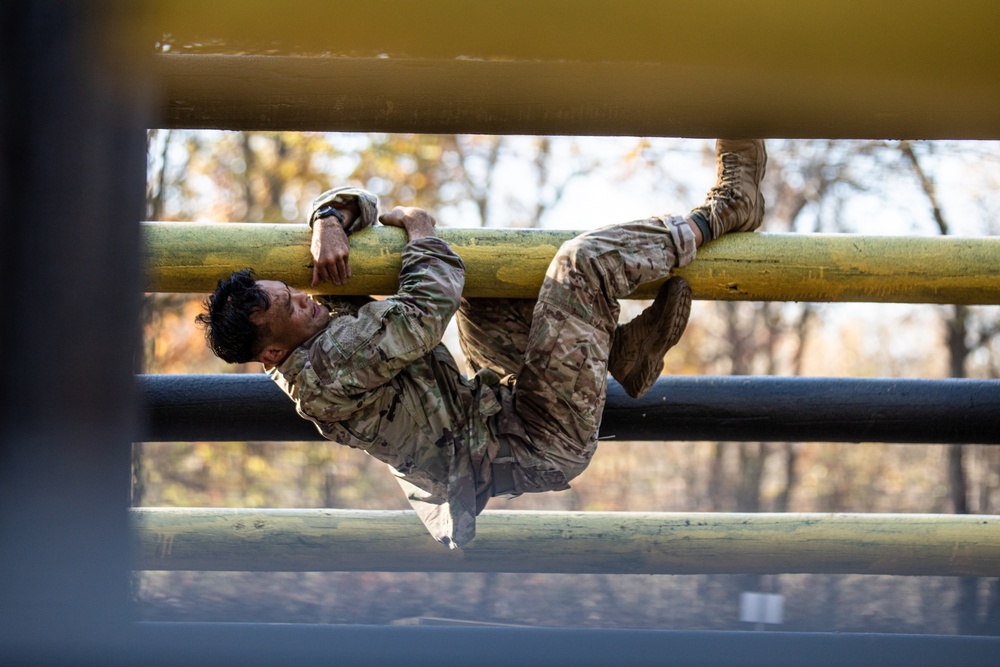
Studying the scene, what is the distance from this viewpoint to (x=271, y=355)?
3.03 meters

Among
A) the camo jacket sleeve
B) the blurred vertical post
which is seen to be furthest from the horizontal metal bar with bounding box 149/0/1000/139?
the camo jacket sleeve

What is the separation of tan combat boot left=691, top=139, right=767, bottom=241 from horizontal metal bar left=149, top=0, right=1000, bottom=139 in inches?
72.8

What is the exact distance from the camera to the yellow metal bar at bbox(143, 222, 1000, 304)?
3.06 metres

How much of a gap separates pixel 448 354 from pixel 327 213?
2.24 ft

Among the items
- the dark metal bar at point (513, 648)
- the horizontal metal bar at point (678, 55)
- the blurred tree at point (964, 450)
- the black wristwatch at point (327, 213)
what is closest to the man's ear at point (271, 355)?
the black wristwatch at point (327, 213)

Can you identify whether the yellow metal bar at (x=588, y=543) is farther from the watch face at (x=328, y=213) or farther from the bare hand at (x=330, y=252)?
the watch face at (x=328, y=213)

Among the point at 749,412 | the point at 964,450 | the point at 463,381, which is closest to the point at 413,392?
the point at 463,381

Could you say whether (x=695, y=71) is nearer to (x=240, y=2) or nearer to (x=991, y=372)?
(x=240, y=2)

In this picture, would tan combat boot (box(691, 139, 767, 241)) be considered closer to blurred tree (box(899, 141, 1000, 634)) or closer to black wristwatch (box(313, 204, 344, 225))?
black wristwatch (box(313, 204, 344, 225))

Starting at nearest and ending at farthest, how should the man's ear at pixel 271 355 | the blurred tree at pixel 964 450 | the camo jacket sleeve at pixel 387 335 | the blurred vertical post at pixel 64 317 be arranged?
1. the blurred vertical post at pixel 64 317
2. the camo jacket sleeve at pixel 387 335
3. the man's ear at pixel 271 355
4. the blurred tree at pixel 964 450

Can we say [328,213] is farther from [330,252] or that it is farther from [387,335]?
[387,335]

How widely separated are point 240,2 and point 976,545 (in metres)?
3.74

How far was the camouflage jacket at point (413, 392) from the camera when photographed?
2.90m

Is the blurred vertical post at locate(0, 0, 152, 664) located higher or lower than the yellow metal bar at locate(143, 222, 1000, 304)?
lower
